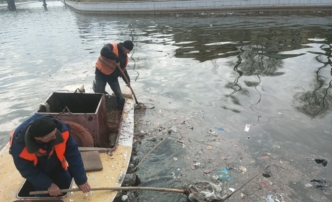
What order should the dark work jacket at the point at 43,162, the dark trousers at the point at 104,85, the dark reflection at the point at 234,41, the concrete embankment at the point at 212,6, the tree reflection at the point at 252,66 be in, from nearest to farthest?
1. the dark work jacket at the point at 43,162
2. the dark trousers at the point at 104,85
3. the tree reflection at the point at 252,66
4. the dark reflection at the point at 234,41
5. the concrete embankment at the point at 212,6

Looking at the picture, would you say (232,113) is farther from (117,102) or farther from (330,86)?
(330,86)

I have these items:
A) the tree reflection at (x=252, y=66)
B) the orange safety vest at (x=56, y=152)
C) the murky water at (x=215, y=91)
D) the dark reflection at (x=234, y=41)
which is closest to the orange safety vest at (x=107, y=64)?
the murky water at (x=215, y=91)

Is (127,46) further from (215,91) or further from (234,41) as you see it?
(234,41)

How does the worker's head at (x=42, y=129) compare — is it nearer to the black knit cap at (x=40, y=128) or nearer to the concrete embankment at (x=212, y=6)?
the black knit cap at (x=40, y=128)

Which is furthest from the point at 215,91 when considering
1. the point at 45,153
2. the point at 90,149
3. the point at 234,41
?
the point at 234,41

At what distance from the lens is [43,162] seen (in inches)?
130

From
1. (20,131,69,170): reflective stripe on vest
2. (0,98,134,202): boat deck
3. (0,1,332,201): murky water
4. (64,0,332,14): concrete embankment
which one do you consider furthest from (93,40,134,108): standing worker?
(64,0,332,14): concrete embankment

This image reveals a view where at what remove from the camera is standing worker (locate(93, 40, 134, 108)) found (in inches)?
234

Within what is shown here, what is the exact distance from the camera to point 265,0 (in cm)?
2327

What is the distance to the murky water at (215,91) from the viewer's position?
5258 mm

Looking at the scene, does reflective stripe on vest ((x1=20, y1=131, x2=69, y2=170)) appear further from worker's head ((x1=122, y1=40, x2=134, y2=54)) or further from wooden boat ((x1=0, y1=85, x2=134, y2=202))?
worker's head ((x1=122, y1=40, x2=134, y2=54))

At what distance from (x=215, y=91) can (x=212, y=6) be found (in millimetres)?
18582

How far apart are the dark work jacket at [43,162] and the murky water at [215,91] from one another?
57.7 inches

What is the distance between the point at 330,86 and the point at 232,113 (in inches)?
144
